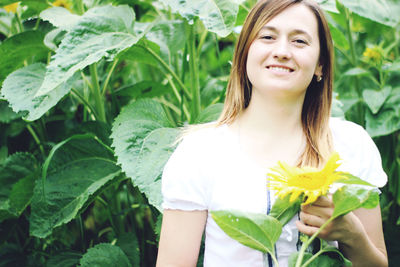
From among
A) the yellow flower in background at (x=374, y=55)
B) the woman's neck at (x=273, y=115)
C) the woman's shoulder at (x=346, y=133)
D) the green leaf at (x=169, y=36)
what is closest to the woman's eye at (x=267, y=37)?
the woman's neck at (x=273, y=115)

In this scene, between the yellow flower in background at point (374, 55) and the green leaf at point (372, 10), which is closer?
the green leaf at point (372, 10)

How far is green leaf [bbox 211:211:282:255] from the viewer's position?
69 cm

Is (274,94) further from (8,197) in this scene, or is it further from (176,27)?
(8,197)

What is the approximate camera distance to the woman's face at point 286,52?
84cm

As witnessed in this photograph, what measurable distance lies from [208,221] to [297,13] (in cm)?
44

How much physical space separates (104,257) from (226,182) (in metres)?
0.48

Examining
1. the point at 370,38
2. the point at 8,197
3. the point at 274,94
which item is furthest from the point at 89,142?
the point at 370,38

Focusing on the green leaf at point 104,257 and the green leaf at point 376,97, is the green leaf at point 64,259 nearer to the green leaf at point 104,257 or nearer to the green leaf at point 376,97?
the green leaf at point 104,257

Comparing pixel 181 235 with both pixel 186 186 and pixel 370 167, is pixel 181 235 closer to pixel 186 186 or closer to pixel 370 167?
pixel 186 186

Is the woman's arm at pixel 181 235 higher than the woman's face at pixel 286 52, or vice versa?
the woman's face at pixel 286 52

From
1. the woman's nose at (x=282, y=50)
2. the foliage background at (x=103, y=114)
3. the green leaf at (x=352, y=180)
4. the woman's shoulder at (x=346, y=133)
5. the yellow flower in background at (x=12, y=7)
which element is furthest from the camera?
the yellow flower in background at (x=12, y=7)

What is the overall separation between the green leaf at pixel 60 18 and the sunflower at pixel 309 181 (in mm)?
703

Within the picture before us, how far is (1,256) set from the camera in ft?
4.45

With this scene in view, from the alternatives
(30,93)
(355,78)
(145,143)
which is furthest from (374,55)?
(30,93)
